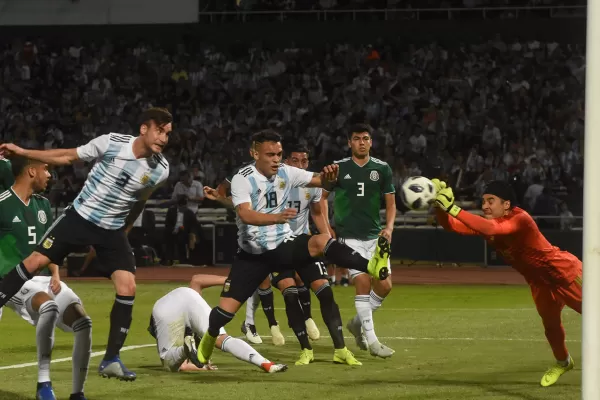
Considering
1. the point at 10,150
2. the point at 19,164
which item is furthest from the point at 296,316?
the point at 10,150

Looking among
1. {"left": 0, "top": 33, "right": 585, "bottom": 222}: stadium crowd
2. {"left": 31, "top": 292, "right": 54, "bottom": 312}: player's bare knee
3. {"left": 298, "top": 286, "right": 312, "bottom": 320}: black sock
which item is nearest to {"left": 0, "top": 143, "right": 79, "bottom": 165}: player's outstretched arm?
{"left": 31, "top": 292, "right": 54, "bottom": 312}: player's bare knee

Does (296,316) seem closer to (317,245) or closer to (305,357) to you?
(305,357)

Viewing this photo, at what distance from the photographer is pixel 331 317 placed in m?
11.9

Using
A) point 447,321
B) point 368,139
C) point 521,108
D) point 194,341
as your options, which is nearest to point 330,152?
point 521,108

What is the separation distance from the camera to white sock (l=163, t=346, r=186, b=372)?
11.0 m

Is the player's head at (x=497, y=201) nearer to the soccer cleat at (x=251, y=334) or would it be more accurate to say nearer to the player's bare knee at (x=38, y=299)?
the player's bare knee at (x=38, y=299)

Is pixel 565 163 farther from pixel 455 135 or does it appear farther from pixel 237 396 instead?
pixel 237 396

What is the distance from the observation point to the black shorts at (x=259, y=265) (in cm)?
1048

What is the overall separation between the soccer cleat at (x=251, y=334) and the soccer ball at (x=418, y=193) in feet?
15.0

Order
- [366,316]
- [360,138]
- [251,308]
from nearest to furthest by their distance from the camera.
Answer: [366,316] → [360,138] → [251,308]

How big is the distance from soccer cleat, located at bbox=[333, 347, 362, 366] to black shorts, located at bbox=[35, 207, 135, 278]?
2962mm

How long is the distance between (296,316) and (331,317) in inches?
15.4

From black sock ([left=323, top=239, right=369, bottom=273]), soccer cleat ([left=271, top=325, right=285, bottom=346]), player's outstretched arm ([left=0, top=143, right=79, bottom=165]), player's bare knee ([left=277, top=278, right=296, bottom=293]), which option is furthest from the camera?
soccer cleat ([left=271, top=325, right=285, bottom=346])

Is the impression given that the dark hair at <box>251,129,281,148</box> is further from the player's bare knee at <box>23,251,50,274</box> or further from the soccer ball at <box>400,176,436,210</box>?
the player's bare knee at <box>23,251,50,274</box>
